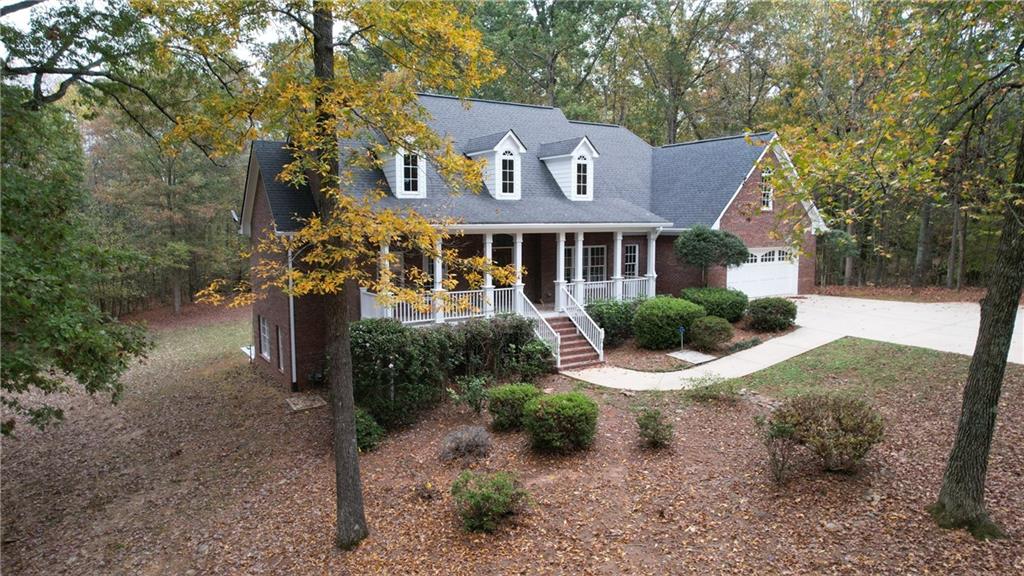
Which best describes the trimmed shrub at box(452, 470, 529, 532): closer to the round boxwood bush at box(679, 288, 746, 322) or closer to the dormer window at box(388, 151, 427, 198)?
the dormer window at box(388, 151, 427, 198)

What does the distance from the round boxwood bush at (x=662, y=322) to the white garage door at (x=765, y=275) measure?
5.60 metres

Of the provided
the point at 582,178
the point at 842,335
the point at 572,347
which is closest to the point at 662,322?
the point at 572,347

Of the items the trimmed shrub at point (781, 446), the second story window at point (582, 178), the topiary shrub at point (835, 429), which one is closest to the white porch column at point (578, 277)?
the second story window at point (582, 178)

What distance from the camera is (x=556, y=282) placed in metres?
17.2

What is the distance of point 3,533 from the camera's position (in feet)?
28.3

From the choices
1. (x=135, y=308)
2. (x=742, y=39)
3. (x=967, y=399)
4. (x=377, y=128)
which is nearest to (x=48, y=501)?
(x=377, y=128)

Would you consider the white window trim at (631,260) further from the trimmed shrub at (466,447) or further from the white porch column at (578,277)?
the trimmed shrub at (466,447)

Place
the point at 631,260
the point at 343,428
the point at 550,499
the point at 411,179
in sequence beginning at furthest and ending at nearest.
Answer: the point at 631,260 → the point at 411,179 → the point at 550,499 → the point at 343,428

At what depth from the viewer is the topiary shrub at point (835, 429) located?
7.34 metres

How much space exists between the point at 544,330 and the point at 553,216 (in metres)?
3.66


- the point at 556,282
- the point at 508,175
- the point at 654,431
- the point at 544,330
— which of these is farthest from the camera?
the point at 508,175

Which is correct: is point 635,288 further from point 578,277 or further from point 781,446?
point 781,446

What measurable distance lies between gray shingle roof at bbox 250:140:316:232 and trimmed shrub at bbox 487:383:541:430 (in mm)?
6666

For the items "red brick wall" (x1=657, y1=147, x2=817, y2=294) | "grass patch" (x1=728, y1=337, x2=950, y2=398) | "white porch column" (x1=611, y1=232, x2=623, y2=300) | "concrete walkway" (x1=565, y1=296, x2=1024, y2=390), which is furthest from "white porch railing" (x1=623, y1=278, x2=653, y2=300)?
"grass patch" (x1=728, y1=337, x2=950, y2=398)
